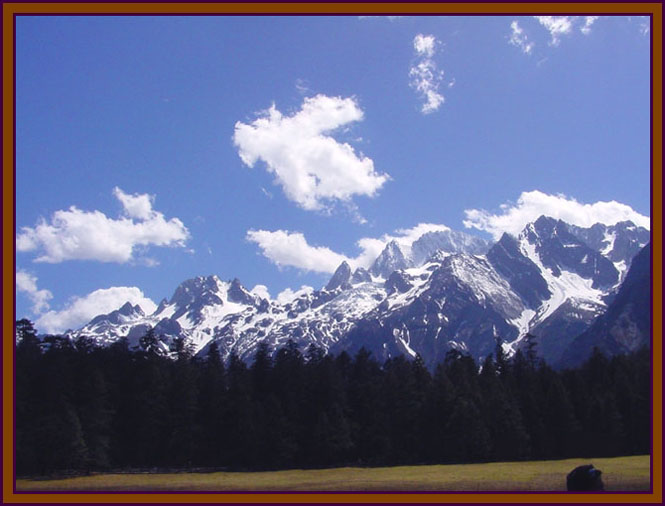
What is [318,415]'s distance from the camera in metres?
95.1

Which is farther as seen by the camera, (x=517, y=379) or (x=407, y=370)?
(x=517, y=379)

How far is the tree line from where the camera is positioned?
88375 millimetres

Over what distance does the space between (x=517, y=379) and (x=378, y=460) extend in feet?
119

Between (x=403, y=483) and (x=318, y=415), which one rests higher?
(x=403, y=483)

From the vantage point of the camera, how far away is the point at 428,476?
61125 millimetres

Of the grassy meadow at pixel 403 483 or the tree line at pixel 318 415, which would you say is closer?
the grassy meadow at pixel 403 483

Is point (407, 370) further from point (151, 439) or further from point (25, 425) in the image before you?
point (25, 425)

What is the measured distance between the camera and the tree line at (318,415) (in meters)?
88.4

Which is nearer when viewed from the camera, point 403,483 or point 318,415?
point 403,483

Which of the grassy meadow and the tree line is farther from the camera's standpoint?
the tree line
